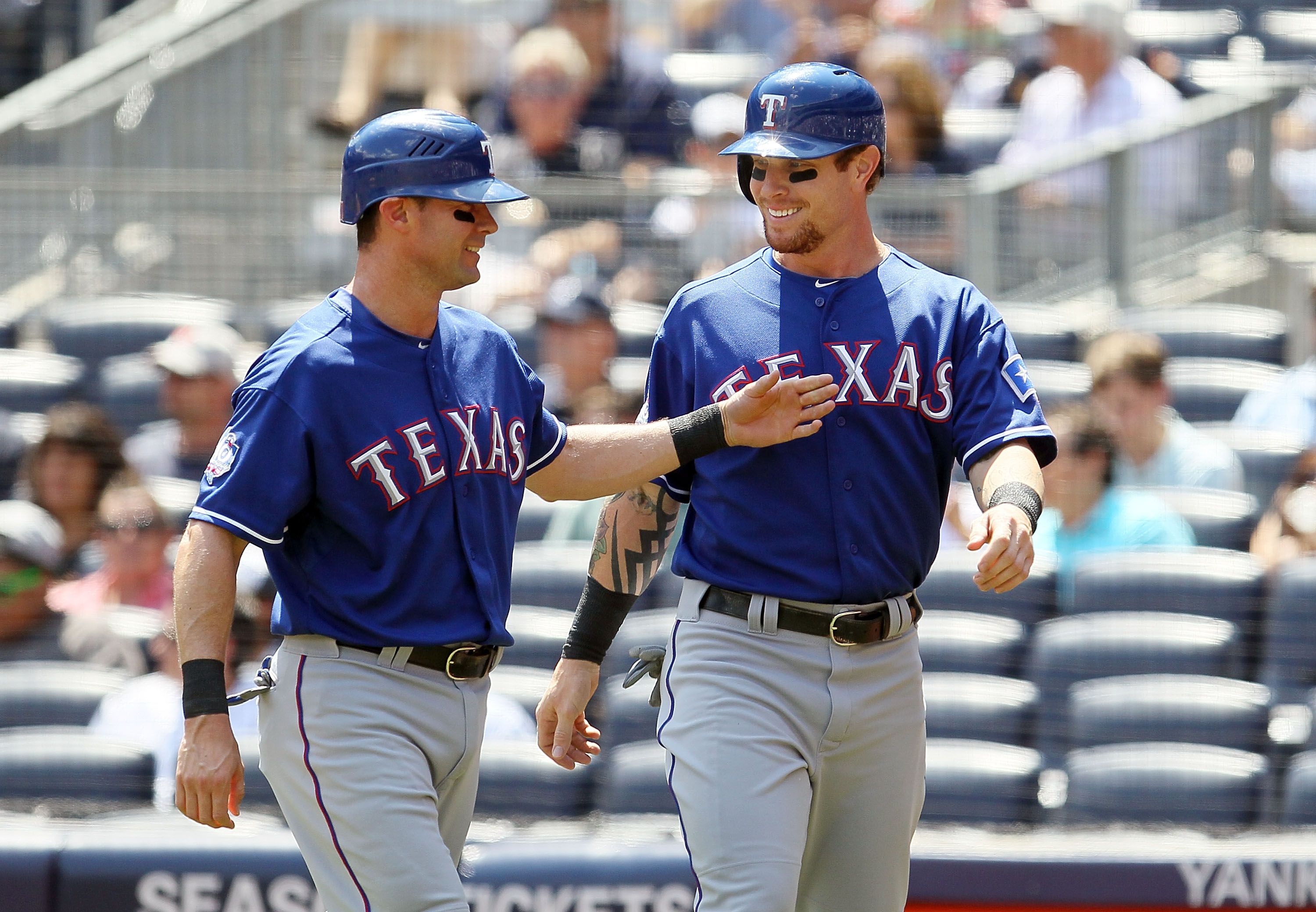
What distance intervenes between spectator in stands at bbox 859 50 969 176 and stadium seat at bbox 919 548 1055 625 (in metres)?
2.00

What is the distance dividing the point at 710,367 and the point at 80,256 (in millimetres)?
4103

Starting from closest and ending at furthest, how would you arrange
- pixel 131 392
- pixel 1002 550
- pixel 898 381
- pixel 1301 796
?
pixel 1002 550 < pixel 898 381 < pixel 1301 796 < pixel 131 392

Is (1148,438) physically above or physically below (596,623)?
above

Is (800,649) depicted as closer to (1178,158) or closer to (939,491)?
(939,491)

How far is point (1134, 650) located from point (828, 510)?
2345 millimetres

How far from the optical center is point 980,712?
4.60 meters

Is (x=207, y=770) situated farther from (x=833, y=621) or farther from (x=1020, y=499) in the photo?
(x=1020, y=499)

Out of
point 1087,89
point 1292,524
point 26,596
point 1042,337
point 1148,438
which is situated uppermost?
point 1087,89

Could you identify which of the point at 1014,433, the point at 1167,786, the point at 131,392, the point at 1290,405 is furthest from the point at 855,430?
the point at 131,392

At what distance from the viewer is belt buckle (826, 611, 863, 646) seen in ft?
8.97

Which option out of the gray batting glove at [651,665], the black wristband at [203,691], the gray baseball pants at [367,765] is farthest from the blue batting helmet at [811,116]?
the black wristband at [203,691]

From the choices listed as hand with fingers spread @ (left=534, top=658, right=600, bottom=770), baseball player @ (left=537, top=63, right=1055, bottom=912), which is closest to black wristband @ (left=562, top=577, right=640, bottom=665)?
hand with fingers spread @ (left=534, top=658, right=600, bottom=770)

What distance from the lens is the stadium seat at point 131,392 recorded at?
5738 mm

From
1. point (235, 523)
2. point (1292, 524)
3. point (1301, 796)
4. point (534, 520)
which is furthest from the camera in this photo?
point (534, 520)
